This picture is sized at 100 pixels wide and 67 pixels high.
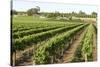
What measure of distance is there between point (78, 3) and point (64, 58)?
0.68 meters

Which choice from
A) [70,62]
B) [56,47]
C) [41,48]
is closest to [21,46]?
[41,48]

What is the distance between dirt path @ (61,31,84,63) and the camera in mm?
2282

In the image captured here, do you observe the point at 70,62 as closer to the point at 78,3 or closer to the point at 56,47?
the point at 56,47

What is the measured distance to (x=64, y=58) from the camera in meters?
2.27

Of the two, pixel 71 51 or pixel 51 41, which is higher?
pixel 51 41

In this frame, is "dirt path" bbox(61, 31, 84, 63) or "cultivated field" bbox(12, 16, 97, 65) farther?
"dirt path" bbox(61, 31, 84, 63)

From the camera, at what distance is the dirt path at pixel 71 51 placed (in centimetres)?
228

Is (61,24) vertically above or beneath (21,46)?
above

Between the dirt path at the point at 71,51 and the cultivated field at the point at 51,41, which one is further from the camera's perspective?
the dirt path at the point at 71,51

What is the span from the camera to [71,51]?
2326 mm
